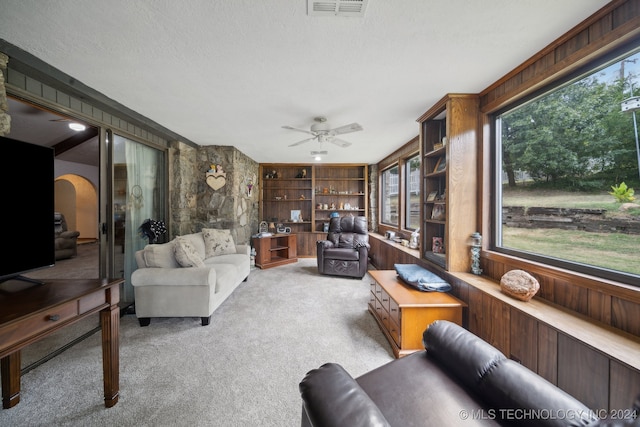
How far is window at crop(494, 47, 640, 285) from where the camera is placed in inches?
49.9

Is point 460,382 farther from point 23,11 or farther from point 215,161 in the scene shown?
A: point 215,161

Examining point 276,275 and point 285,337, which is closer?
point 285,337

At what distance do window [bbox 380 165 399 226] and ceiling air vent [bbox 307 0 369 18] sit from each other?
3893 millimetres

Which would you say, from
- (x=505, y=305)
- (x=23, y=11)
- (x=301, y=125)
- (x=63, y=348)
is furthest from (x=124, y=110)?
(x=505, y=305)

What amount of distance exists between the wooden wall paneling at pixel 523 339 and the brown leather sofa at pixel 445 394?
0.58 metres

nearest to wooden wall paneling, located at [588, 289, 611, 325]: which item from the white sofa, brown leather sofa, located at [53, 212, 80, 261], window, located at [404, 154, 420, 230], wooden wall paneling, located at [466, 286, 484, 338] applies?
wooden wall paneling, located at [466, 286, 484, 338]

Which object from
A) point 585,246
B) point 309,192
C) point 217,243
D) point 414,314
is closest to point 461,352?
point 414,314

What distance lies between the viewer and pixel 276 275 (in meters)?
4.23

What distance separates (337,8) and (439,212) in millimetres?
2229

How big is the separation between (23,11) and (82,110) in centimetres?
120

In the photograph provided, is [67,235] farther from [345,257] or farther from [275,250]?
[345,257]

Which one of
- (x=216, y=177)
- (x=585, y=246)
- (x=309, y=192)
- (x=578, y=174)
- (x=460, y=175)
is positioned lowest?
(x=585, y=246)

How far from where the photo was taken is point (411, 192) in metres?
4.27

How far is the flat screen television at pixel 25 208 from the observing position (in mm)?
1264
